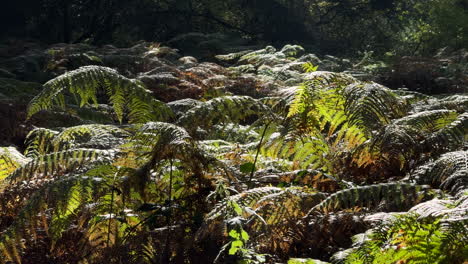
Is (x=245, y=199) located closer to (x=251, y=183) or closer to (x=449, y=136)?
(x=251, y=183)

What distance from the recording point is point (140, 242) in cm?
249

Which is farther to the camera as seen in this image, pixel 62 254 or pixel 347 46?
pixel 347 46

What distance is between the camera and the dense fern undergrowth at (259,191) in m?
2.30

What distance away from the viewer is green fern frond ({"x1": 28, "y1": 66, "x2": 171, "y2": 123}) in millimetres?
3271

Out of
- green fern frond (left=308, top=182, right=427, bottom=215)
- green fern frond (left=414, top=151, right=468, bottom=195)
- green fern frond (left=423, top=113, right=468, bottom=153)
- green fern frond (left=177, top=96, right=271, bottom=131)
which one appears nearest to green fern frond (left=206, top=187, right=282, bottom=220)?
green fern frond (left=308, top=182, right=427, bottom=215)

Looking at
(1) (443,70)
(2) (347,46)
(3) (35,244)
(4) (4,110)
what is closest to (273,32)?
(2) (347,46)

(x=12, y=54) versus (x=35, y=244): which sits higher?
(x=35, y=244)

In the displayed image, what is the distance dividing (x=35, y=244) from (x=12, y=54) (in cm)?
832

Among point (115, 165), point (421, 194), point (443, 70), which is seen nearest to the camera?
point (421, 194)

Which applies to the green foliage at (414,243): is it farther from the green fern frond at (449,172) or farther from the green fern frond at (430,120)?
the green fern frond at (430,120)

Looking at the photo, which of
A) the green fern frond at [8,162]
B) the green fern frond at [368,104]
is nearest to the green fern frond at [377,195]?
the green fern frond at [368,104]

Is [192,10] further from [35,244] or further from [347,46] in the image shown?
[35,244]

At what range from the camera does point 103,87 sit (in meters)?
3.43

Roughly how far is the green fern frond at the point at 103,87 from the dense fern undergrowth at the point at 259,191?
0.02 meters
